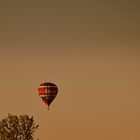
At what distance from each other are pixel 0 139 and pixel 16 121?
12.6 inches

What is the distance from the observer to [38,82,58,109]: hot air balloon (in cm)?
1038

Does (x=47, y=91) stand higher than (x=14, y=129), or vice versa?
(x=47, y=91)

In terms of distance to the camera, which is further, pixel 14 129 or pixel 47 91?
pixel 47 91

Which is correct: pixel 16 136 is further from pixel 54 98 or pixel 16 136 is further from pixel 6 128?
pixel 54 98

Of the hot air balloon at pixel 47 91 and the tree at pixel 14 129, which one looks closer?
the tree at pixel 14 129

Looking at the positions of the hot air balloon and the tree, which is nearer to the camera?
the tree

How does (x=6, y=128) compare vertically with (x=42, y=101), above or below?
below

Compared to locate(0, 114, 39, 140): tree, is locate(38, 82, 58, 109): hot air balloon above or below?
above

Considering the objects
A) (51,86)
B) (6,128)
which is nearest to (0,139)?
(6,128)

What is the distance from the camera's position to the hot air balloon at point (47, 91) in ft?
34.0

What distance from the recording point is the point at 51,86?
10.5m

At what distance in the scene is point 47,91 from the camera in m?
10.4

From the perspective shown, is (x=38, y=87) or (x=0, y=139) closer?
(x=0, y=139)

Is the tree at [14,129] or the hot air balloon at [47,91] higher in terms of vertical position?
the hot air balloon at [47,91]
